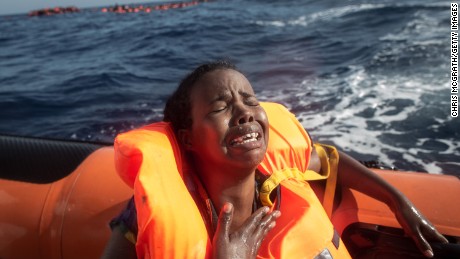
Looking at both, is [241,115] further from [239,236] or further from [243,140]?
[239,236]

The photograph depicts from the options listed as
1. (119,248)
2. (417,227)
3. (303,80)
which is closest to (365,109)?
(303,80)

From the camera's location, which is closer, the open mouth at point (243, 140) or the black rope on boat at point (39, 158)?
the open mouth at point (243, 140)

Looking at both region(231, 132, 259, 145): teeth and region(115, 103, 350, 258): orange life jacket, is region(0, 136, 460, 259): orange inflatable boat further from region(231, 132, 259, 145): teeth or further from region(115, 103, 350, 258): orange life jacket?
region(231, 132, 259, 145): teeth

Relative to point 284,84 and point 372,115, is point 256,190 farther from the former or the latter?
point 284,84

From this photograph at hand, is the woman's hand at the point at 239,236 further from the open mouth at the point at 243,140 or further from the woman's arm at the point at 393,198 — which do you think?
the woman's arm at the point at 393,198

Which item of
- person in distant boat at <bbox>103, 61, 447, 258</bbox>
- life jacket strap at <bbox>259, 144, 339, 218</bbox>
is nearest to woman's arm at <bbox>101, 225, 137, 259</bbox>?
person in distant boat at <bbox>103, 61, 447, 258</bbox>

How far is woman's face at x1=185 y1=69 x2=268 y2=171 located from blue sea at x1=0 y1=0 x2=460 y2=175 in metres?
2.43

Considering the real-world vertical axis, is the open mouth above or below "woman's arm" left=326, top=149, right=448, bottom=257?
above

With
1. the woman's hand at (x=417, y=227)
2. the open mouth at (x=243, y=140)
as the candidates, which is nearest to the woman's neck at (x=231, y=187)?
the open mouth at (x=243, y=140)

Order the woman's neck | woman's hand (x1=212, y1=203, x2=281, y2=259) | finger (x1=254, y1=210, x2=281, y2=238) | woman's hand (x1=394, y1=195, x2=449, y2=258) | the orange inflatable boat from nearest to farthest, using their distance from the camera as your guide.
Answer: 1. woman's hand (x1=212, y1=203, x2=281, y2=259)
2. finger (x1=254, y1=210, x2=281, y2=238)
3. the woman's neck
4. woman's hand (x1=394, y1=195, x2=449, y2=258)
5. the orange inflatable boat

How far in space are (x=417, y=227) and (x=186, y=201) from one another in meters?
1.01

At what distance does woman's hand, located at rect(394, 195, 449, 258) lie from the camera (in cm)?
160

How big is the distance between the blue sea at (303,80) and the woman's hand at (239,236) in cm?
250

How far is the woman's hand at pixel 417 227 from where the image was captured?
1.60m
